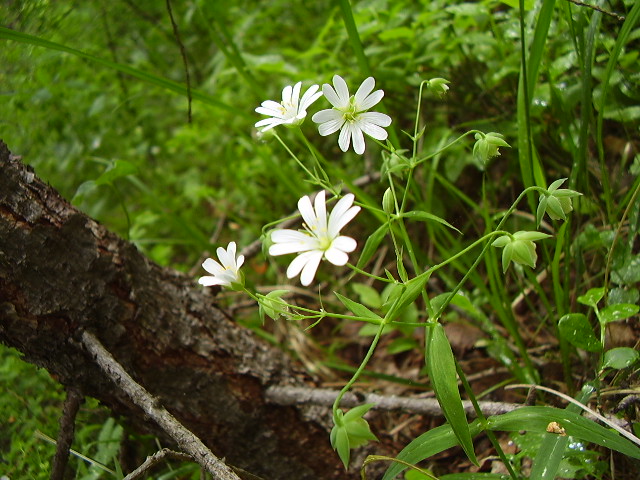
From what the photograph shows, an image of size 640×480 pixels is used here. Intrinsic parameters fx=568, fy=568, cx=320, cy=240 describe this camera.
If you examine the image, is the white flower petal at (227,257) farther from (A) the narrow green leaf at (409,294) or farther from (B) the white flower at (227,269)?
(A) the narrow green leaf at (409,294)

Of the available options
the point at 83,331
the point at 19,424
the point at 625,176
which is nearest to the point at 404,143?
the point at 625,176

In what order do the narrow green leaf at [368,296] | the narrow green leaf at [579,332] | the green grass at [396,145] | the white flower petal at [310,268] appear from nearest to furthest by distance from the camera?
the white flower petal at [310,268]
the narrow green leaf at [579,332]
the green grass at [396,145]
the narrow green leaf at [368,296]

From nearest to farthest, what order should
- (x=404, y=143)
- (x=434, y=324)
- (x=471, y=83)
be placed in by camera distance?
(x=434, y=324)
(x=471, y=83)
(x=404, y=143)

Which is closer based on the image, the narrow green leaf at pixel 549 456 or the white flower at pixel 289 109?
the narrow green leaf at pixel 549 456

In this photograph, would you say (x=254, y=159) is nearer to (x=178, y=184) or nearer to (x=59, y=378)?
(x=178, y=184)

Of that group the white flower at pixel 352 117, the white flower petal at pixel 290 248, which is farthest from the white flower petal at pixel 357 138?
the white flower petal at pixel 290 248

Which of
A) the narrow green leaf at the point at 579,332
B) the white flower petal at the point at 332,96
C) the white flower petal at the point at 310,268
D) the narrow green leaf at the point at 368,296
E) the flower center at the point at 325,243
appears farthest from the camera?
the narrow green leaf at the point at 368,296

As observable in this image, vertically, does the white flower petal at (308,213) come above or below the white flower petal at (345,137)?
below

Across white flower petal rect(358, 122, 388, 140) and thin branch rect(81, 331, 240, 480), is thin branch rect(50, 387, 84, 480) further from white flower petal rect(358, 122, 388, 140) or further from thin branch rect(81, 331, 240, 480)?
white flower petal rect(358, 122, 388, 140)

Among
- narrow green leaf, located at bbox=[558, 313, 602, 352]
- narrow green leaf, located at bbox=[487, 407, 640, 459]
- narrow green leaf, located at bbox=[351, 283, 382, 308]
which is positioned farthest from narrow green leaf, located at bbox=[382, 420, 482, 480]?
narrow green leaf, located at bbox=[351, 283, 382, 308]
